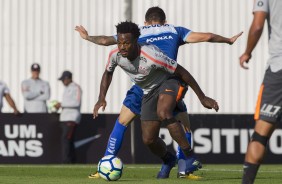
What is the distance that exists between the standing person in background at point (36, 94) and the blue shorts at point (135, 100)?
9541 millimetres

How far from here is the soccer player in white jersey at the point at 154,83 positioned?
12962 mm

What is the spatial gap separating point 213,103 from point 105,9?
52.0ft

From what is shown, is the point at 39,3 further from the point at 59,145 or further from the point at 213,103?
the point at 213,103

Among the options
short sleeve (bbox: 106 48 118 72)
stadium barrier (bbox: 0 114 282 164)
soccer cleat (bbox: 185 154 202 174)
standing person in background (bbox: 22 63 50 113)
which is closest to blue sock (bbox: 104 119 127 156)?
soccer cleat (bbox: 185 154 202 174)

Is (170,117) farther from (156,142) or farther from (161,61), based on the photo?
(161,61)

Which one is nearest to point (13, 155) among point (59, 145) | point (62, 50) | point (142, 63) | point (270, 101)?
point (59, 145)

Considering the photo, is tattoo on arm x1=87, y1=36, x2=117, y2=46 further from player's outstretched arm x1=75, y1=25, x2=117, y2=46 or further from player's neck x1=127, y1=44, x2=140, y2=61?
player's neck x1=127, y1=44, x2=140, y2=61

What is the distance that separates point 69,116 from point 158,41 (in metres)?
8.90

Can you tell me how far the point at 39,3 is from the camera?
95.5 feet

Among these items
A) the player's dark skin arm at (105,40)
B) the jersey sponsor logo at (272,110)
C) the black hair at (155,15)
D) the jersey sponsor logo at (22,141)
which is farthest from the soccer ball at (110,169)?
the jersey sponsor logo at (22,141)

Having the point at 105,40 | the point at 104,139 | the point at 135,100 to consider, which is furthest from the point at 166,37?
the point at 104,139

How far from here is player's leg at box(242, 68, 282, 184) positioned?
9.48 meters

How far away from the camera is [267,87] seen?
9.51m

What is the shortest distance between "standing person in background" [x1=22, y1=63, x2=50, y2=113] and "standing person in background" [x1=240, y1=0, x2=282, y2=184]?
14.7m
